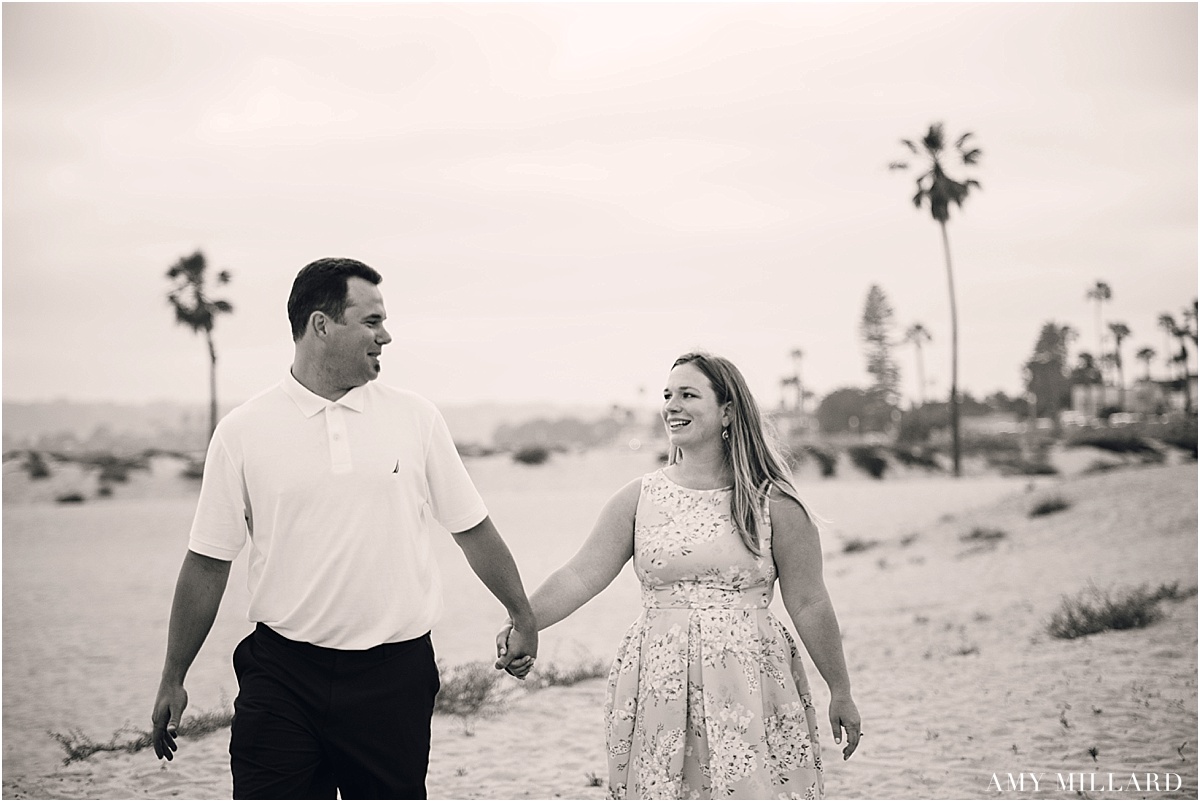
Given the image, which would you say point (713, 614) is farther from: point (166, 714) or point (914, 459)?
point (914, 459)

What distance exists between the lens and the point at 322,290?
3656mm

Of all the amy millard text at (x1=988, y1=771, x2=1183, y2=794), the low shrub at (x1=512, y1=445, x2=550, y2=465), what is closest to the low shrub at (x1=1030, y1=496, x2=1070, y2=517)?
the amy millard text at (x1=988, y1=771, x2=1183, y2=794)

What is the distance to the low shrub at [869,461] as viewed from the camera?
4094 cm

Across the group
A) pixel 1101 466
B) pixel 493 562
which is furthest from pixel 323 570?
pixel 1101 466

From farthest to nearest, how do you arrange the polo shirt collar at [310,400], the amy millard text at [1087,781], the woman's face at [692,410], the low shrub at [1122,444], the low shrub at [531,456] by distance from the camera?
the low shrub at [531,456], the low shrub at [1122,444], the amy millard text at [1087,781], the woman's face at [692,410], the polo shirt collar at [310,400]

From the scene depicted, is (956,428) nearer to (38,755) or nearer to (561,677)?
(561,677)

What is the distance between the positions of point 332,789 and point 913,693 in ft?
22.1

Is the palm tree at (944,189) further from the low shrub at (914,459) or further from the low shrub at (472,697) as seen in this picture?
the low shrub at (472,697)

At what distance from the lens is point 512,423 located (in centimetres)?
11506

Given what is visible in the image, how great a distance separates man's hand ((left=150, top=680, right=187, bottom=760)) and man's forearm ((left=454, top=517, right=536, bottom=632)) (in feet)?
3.37

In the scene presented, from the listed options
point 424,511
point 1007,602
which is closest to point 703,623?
point 424,511

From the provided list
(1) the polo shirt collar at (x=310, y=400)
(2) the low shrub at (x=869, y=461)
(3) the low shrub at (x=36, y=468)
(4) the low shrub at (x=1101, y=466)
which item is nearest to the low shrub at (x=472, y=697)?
(1) the polo shirt collar at (x=310, y=400)

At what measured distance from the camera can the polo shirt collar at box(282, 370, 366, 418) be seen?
3.57 m

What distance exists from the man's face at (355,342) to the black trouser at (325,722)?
87 centimetres
